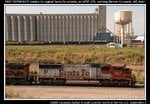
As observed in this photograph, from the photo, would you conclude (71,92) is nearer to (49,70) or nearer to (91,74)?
(91,74)

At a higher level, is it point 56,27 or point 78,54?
point 56,27

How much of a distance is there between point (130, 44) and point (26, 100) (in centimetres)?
1004

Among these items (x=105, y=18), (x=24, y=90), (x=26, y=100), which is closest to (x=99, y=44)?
(x=105, y=18)

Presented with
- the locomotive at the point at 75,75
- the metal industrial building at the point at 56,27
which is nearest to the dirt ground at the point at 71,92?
the locomotive at the point at 75,75

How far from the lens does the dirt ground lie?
1380 cm

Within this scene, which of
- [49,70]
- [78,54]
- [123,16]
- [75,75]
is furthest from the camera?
[78,54]

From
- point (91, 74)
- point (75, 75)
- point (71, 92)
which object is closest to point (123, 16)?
point (91, 74)

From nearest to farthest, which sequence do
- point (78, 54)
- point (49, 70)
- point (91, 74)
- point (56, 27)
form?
point (91, 74) → point (49, 70) → point (56, 27) → point (78, 54)

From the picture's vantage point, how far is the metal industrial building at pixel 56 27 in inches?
615

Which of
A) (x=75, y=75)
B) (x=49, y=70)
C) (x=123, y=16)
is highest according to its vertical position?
(x=123, y=16)

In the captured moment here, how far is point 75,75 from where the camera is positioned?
15.8 meters

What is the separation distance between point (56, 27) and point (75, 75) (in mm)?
3143

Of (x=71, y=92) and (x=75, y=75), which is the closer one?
(x=71, y=92)

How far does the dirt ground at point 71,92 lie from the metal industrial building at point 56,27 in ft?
9.37
